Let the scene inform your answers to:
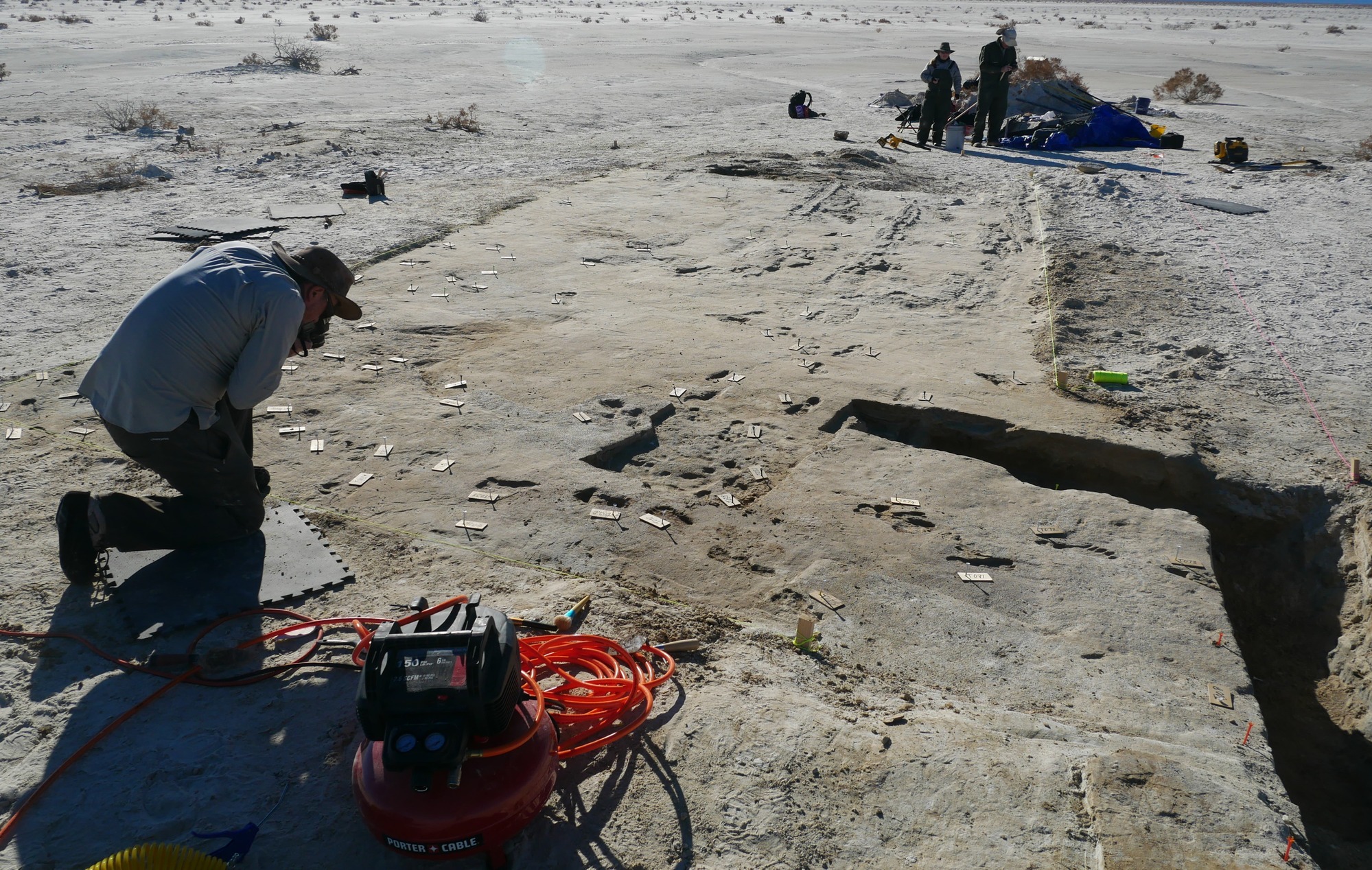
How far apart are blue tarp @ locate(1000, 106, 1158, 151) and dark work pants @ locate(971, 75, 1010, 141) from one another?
496 millimetres

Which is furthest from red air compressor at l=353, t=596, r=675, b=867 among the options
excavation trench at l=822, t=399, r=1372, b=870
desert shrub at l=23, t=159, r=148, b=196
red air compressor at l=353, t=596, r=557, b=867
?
desert shrub at l=23, t=159, r=148, b=196

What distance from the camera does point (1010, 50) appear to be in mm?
14117

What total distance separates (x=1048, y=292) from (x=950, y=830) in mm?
5630

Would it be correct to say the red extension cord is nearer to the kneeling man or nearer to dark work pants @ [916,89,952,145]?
the kneeling man

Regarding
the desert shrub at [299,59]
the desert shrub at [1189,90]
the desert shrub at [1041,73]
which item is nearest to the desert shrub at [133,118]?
the desert shrub at [299,59]

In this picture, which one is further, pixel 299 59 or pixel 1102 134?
pixel 299 59

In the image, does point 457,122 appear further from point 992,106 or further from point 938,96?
point 992,106

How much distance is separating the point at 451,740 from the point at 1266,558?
4.56 m

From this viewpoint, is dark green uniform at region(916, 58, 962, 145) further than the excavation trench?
Yes

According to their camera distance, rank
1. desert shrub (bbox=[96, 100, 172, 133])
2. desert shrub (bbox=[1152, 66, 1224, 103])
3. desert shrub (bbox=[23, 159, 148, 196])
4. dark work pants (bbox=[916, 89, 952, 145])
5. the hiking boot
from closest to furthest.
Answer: the hiking boot → desert shrub (bbox=[23, 159, 148, 196]) → desert shrub (bbox=[96, 100, 172, 133]) → dark work pants (bbox=[916, 89, 952, 145]) → desert shrub (bbox=[1152, 66, 1224, 103])

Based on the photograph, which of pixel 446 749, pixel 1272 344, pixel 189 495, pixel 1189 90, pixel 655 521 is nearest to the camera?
pixel 446 749

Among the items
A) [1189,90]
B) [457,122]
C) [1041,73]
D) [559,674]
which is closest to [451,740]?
[559,674]

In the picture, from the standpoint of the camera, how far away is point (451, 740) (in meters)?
2.38

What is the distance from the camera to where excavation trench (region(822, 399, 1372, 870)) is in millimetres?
3869
